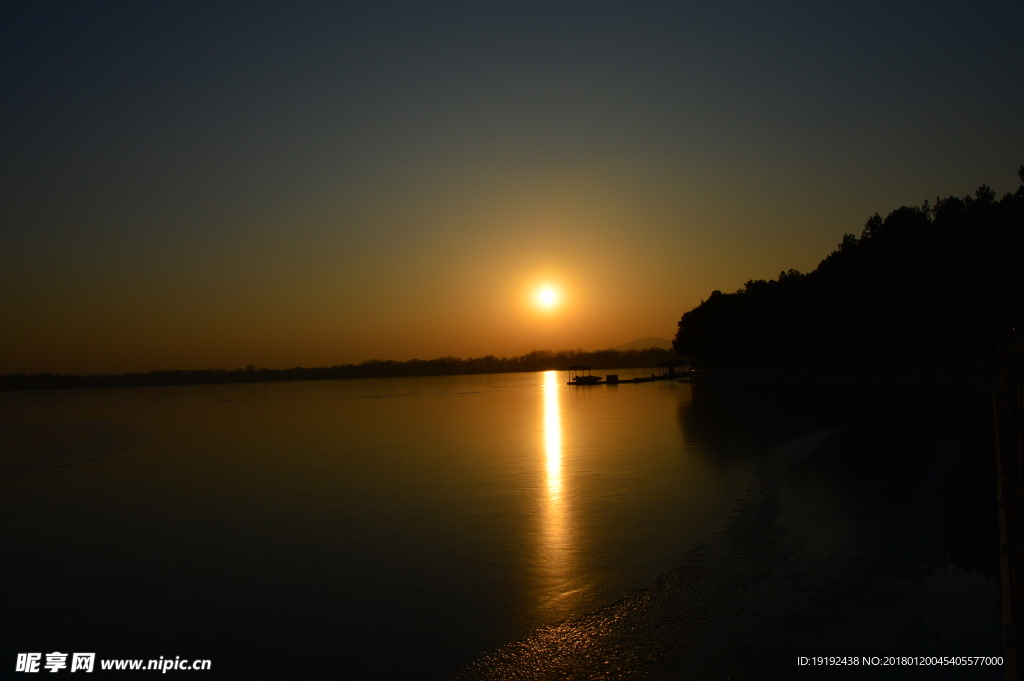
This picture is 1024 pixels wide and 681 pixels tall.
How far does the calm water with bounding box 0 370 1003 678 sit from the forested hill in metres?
35.2

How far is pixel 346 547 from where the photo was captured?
42.7 ft

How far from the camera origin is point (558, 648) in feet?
25.2

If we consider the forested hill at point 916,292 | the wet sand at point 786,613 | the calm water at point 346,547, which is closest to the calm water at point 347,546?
the calm water at point 346,547

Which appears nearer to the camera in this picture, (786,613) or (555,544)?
(786,613)

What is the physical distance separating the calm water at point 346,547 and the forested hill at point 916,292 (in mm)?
35166

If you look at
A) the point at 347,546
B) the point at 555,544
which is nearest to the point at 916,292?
the point at 555,544

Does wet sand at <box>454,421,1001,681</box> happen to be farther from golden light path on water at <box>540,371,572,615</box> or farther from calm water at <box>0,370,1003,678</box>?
golden light path on water at <box>540,371,572,615</box>

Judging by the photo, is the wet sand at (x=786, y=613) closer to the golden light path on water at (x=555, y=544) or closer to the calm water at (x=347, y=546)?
the calm water at (x=347, y=546)

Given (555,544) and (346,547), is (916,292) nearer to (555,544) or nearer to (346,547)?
(555,544)

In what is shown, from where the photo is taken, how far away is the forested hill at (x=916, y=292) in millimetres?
50625

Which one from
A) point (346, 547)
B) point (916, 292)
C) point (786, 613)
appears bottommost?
point (346, 547)

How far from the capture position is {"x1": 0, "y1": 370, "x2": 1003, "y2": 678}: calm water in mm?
8484

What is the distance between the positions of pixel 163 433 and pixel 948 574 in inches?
1878

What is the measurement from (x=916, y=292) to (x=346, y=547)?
197ft
